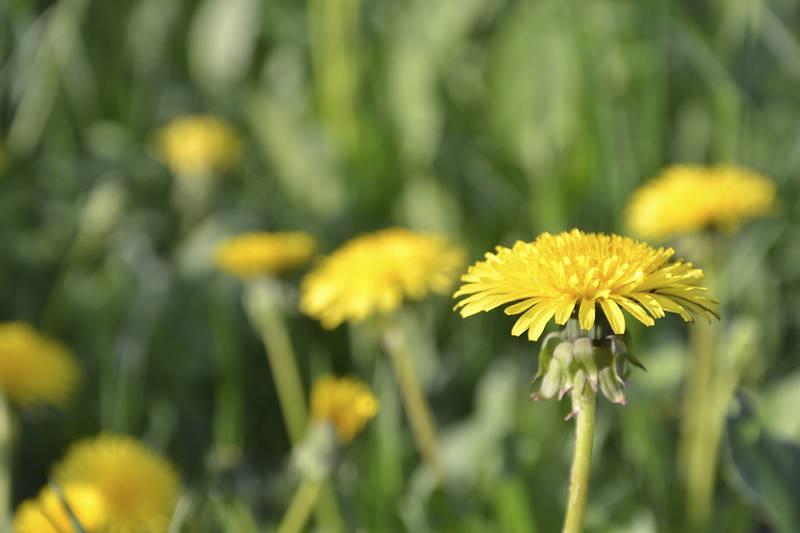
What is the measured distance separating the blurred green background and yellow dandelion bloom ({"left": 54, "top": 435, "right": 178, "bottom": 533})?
0.05 meters

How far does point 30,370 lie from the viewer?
1146 mm

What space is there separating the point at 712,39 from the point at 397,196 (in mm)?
594

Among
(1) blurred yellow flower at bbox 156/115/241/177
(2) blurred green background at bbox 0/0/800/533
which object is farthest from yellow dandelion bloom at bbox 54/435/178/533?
(1) blurred yellow flower at bbox 156/115/241/177

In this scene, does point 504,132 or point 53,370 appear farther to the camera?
point 504,132

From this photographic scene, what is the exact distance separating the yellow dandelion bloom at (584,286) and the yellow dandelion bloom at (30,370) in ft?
2.13

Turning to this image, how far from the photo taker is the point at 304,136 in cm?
183

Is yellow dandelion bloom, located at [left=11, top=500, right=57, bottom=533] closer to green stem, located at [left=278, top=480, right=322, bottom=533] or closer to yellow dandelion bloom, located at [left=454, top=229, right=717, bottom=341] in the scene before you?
green stem, located at [left=278, top=480, right=322, bottom=533]

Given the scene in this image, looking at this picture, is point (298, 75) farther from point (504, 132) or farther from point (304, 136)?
point (504, 132)

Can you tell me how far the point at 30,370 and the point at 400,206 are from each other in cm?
76

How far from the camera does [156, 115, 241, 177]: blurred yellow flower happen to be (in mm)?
1818

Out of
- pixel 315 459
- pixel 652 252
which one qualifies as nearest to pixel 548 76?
pixel 315 459

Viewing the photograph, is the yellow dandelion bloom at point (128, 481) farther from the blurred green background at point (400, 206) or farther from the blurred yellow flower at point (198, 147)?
the blurred yellow flower at point (198, 147)

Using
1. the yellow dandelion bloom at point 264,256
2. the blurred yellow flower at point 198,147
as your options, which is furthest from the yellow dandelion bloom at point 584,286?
the blurred yellow flower at point 198,147

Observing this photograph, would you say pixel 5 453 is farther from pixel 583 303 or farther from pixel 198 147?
pixel 198 147
